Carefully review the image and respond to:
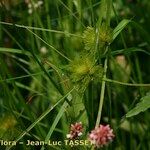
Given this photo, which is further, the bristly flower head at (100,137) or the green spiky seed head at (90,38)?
the green spiky seed head at (90,38)

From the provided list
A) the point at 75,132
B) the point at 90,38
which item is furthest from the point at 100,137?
the point at 90,38

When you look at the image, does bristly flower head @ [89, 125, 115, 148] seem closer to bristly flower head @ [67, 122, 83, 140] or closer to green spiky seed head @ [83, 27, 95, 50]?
bristly flower head @ [67, 122, 83, 140]

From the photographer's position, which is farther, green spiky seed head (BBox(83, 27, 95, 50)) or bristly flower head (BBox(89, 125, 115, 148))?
green spiky seed head (BBox(83, 27, 95, 50))

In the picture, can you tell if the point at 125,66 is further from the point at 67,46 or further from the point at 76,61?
the point at 76,61

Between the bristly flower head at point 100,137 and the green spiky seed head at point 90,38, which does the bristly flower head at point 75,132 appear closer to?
the bristly flower head at point 100,137

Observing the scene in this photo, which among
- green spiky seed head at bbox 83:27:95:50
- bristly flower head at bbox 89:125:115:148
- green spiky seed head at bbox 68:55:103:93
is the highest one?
green spiky seed head at bbox 83:27:95:50

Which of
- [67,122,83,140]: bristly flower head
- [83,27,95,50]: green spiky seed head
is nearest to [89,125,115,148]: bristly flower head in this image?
[67,122,83,140]: bristly flower head

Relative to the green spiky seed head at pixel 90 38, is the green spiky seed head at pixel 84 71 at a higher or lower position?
lower

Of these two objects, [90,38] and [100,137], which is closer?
[100,137]

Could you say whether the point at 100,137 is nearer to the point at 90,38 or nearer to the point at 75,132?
the point at 75,132

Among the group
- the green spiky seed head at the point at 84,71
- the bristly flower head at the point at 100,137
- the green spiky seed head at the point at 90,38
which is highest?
the green spiky seed head at the point at 90,38

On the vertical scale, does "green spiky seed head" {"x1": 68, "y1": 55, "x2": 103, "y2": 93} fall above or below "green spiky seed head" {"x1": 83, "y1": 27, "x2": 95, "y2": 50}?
below

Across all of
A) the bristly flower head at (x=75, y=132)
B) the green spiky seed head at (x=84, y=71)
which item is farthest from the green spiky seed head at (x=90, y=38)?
the bristly flower head at (x=75, y=132)
